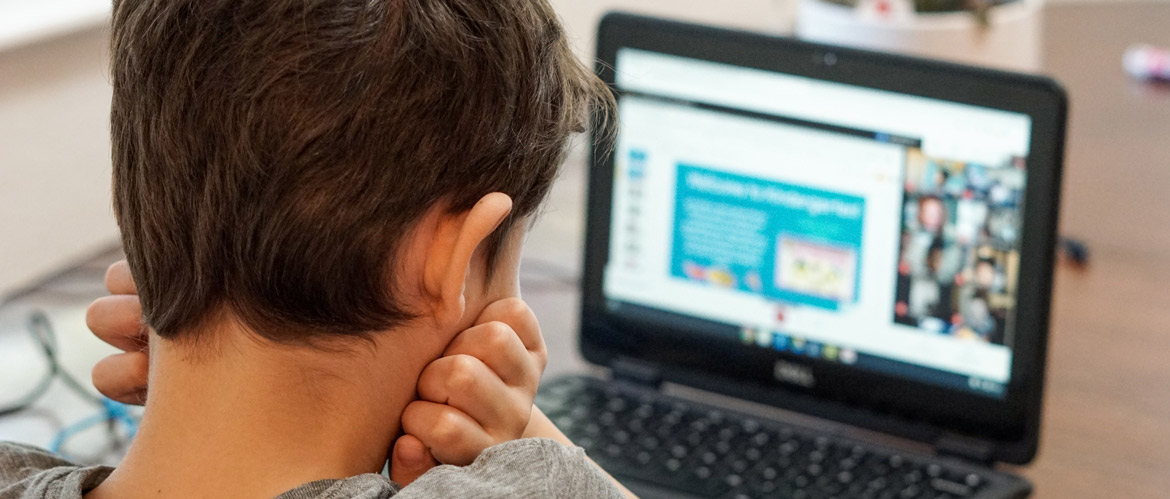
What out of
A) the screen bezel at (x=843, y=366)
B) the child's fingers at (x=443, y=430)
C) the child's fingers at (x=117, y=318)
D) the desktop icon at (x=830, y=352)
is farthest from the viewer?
the desktop icon at (x=830, y=352)

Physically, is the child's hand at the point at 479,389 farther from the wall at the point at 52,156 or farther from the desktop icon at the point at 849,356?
the wall at the point at 52,156

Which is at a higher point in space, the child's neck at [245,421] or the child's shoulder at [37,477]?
the child's neck at [245,421]

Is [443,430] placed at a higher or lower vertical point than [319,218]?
lower

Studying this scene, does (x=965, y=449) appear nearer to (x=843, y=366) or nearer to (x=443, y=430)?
(x=843, y=366)

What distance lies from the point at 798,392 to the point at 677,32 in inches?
14.0

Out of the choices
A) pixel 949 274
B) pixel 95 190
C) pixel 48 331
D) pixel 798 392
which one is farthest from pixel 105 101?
pixel 949 274

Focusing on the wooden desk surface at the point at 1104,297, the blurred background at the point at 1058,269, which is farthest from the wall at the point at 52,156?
the wooden desk surface at the point at 1104,297

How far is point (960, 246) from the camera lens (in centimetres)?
106

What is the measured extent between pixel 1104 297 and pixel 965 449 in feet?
1.46

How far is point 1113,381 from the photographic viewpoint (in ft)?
4.10

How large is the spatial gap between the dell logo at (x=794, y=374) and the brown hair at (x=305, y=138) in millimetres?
542

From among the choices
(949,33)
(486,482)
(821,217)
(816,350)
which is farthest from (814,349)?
(486,482)

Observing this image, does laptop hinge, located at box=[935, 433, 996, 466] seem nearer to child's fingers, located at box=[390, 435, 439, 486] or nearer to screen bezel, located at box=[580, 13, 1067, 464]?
screen bezel, located at box=[580, 13, 1067, 464]

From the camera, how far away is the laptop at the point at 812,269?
3.43 ft
